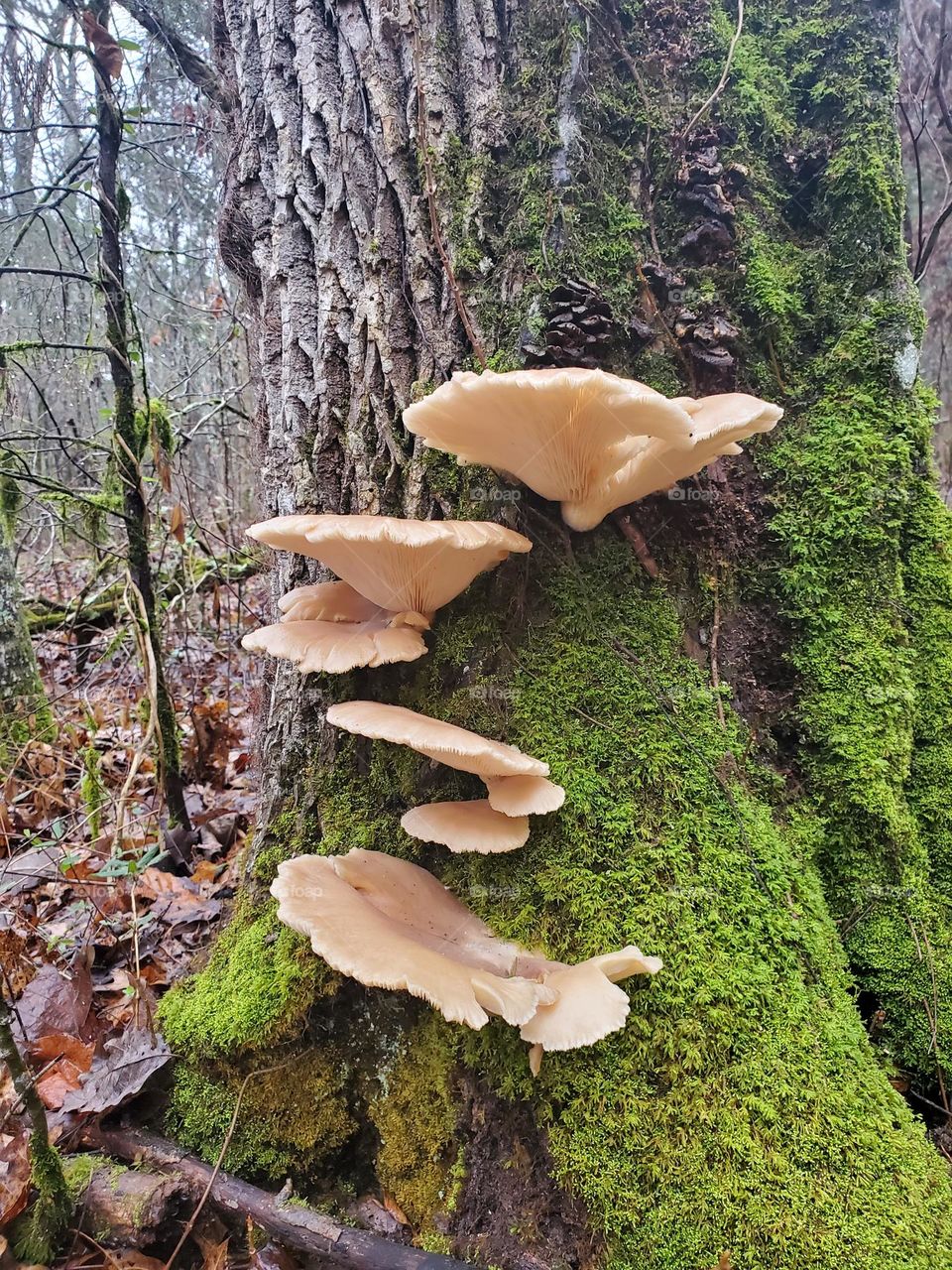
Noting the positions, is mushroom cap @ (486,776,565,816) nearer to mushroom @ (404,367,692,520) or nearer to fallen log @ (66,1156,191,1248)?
mushroom @ (404,367,692,520)

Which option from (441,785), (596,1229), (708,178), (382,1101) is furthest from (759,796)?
(708,178)

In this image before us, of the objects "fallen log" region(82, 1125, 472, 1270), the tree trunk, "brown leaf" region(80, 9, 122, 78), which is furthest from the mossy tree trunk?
the tree trunk

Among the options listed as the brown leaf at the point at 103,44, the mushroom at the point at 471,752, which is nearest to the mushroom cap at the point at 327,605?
the mushroom at the point at 471,752

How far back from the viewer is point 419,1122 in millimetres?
2205

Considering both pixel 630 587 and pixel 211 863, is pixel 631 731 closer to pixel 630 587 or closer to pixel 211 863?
pixel 630 587

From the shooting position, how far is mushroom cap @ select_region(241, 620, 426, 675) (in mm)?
2176

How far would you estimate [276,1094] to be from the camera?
7.79ft

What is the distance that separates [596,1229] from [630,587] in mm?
1906

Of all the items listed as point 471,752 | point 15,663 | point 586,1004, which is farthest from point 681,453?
point 15,663

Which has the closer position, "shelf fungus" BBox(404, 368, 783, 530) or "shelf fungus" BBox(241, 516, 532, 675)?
"shelf fungus" BBox(404, 368, 783, 530)

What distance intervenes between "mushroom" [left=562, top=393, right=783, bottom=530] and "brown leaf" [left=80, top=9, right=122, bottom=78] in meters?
3.61

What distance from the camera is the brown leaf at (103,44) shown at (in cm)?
354

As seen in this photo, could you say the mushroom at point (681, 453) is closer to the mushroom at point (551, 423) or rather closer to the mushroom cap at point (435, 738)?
the mushroom at point (551, 423)

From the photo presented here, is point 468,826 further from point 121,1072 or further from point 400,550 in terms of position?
point 121,1072
